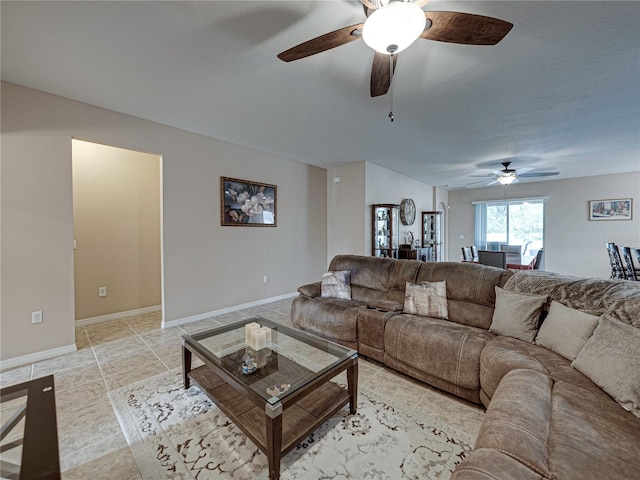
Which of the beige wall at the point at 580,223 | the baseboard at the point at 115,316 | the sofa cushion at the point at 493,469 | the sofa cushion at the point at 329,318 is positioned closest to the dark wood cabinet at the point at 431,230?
the beige wall at the point at 580,223

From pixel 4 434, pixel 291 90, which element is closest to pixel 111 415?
pixel 4 434

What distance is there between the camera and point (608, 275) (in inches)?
240

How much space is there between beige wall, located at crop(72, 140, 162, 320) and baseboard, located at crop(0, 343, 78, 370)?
1.00 meters

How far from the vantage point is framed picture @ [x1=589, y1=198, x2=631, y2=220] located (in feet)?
19.3

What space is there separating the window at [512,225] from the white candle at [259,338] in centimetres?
758

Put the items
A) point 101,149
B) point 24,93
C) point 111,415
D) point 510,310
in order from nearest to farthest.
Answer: point 111,415 < point 510,310 < point 24,93 < point 101,149

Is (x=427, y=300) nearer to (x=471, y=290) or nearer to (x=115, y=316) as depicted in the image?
(x=471, y=290)

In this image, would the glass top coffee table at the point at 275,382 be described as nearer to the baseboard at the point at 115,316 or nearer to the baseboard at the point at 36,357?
the baseboard at the point at 36,357

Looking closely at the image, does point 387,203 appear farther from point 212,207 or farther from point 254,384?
point 254,384

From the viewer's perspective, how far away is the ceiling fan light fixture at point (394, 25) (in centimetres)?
120

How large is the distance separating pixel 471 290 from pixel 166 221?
369cm

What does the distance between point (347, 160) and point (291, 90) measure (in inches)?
101

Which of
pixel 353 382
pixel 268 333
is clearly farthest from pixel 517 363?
pixel 268 333

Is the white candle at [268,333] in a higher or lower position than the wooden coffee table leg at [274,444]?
higher
